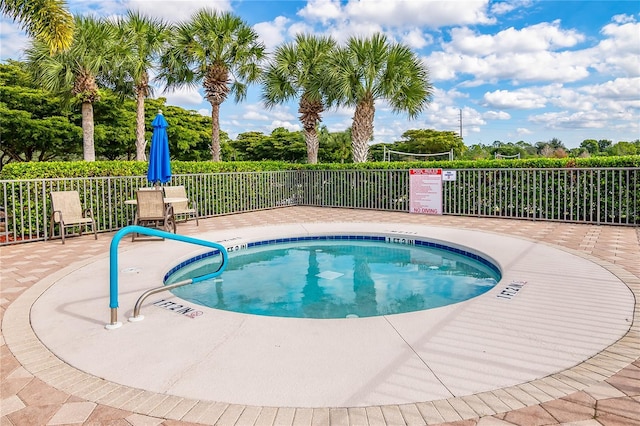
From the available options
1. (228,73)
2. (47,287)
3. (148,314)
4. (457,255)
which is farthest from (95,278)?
(228,73)

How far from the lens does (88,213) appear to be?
29.0 feet

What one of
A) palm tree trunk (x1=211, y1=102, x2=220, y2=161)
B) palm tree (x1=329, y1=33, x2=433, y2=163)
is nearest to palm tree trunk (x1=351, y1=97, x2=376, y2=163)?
palm tree (x1=329, y1=33, x2=433, y2=163)

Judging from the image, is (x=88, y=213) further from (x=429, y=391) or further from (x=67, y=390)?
(x=429, y=391)

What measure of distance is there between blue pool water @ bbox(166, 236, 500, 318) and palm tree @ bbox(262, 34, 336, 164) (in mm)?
9731

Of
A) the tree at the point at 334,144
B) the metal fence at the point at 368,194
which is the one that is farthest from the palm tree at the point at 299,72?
the tree at the point at 334,144

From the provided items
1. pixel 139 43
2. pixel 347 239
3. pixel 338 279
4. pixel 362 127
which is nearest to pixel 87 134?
pixel 139 43

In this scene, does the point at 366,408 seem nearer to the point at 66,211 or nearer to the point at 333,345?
the point at 333,345

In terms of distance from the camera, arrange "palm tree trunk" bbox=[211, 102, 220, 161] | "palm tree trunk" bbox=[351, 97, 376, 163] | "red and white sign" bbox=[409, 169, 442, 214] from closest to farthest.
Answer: "red and white sign" bbox=[409, 169, 442, 214], "palm tree trunk" bbox=[351, 97, 376, 163], "palm tree trunk" bbox=[211, 102, 220, 161]

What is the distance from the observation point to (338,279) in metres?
5.96

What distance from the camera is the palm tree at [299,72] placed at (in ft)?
52.5

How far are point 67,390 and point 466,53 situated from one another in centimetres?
2020

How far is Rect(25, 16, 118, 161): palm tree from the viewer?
1477 centimetres

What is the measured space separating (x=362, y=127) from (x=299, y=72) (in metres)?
3.66

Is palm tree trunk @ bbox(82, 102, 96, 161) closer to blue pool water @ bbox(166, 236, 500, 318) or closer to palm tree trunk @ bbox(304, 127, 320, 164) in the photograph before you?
palm tree trunk @ bbox(304, 127, 320, 164)
